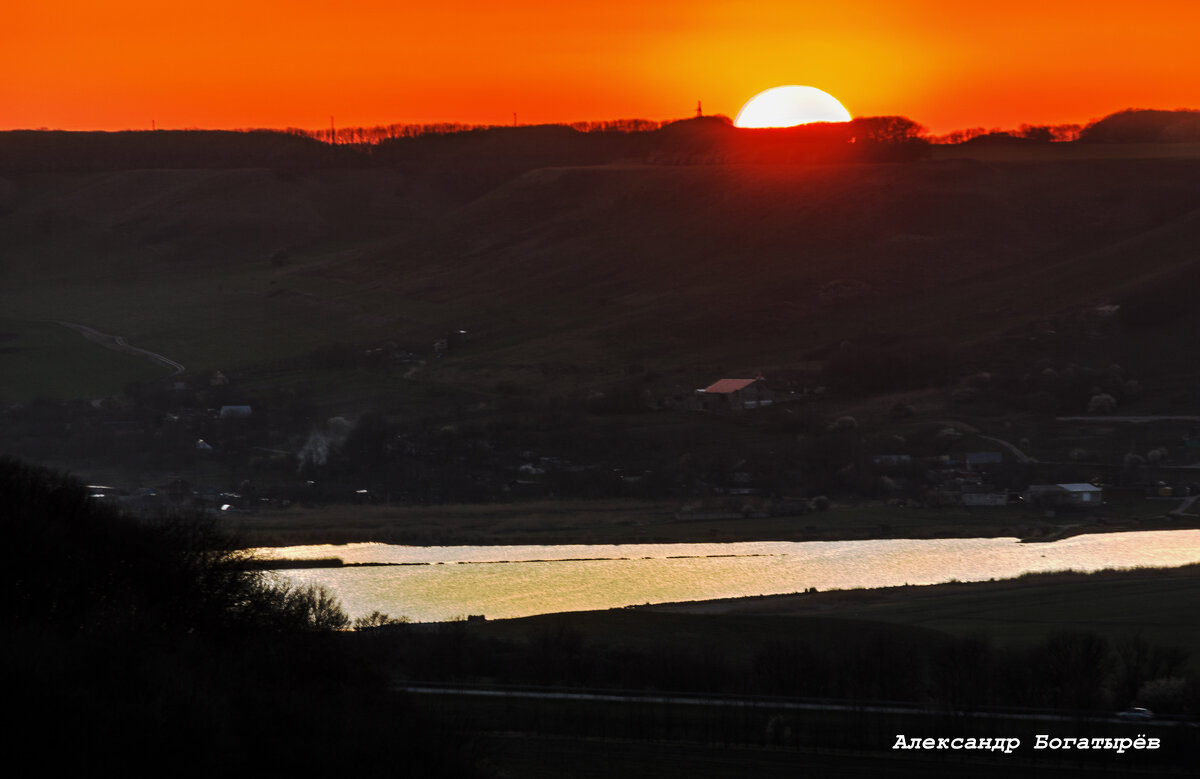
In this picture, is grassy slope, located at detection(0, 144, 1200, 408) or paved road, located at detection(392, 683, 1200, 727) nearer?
paved road, located at detection(392, 683, 1200, 727)

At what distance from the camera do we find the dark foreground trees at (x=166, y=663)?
23.5 m

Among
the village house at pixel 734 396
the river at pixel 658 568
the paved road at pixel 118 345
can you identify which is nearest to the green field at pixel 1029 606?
the river at pixel 658 568

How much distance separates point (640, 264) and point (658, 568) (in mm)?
89942

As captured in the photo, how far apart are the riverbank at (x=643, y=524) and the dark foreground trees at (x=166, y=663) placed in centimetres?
4090

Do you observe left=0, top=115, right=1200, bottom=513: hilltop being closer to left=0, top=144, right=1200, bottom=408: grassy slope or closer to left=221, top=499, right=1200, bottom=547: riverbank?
left=0, top=144, right=1200, bottom=408: grassy slope

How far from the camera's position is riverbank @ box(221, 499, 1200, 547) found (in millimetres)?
76875

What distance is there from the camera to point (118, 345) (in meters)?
134

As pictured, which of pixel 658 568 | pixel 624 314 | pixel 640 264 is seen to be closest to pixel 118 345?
pixel 624 314

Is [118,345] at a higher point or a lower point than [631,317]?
lower

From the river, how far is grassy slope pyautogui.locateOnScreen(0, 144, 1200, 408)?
4188 cm

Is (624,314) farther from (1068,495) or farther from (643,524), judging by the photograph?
(1068,495)

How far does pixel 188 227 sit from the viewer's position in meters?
189

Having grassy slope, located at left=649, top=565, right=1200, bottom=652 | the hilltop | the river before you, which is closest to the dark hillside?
the hilltop

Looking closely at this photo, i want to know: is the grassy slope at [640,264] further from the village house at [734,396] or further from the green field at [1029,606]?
the green field at [1029,606]
